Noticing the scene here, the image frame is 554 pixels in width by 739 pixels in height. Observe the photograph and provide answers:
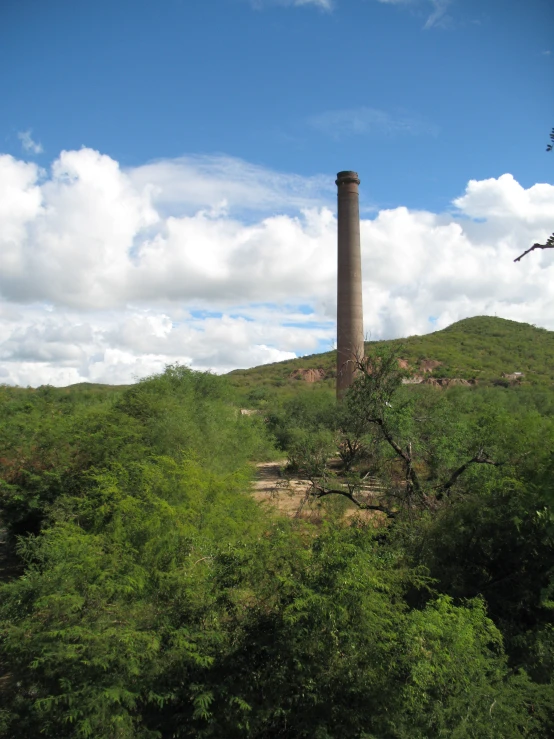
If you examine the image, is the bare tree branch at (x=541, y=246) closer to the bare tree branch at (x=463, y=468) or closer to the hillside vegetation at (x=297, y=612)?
the hillside vegetation at (x=297, y=612)

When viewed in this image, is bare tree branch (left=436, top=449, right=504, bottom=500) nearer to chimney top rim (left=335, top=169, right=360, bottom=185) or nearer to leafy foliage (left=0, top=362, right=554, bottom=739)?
leafy foliage (left=0, top=362, right=554, bottom=739)

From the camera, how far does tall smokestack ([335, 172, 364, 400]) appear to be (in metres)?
35.1

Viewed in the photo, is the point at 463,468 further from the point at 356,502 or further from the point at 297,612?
the point at 297,612

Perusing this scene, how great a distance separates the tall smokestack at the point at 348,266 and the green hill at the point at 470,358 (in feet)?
49.7

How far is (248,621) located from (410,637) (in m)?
2.07

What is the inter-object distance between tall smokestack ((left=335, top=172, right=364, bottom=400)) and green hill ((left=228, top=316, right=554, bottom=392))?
15148 mm

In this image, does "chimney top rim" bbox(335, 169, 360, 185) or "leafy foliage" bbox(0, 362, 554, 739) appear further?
"chimney top rim" bbox(335, 169, 360, 185)

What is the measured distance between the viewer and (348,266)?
35.4m

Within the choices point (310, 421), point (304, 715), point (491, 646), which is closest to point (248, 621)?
point (304, 715)

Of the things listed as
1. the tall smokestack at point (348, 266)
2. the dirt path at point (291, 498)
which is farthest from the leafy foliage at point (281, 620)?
the tall smokestack at point (348, 266)

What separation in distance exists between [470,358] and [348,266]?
138ft

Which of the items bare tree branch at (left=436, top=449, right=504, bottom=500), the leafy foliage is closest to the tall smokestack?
bare tree branch at (left=436, top=449, right=504, bottom=500)

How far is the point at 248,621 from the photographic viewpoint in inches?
307

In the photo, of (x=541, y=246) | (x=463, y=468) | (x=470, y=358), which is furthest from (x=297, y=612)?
(x=470, y=358)
